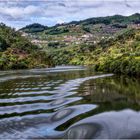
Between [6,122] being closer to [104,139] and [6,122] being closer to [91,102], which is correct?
[104,139]

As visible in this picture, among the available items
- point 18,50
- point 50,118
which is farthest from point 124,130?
point 18,50

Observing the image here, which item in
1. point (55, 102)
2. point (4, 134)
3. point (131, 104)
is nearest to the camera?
point (4, 134)

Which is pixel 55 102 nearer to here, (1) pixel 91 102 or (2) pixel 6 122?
(1) pixel 91 102

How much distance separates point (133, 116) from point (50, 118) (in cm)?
708

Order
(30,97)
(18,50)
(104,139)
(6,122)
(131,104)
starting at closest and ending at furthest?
(104,139) → (6,122) → (131,104) → (30,97) → (18,50)

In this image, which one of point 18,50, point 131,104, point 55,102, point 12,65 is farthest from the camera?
point 18,50

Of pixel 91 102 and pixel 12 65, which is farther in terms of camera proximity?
pixel 12 65

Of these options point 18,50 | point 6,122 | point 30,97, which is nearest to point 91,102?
point 30,97

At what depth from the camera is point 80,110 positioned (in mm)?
35250

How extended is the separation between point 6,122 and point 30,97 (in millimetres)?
17313

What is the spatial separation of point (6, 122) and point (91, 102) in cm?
1353

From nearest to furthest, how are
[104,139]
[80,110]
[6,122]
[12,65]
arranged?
[104,139] → [6,122] → [80,110] → [12,65]

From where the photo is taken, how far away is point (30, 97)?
47.2m

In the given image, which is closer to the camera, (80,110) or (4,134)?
(4,134)
